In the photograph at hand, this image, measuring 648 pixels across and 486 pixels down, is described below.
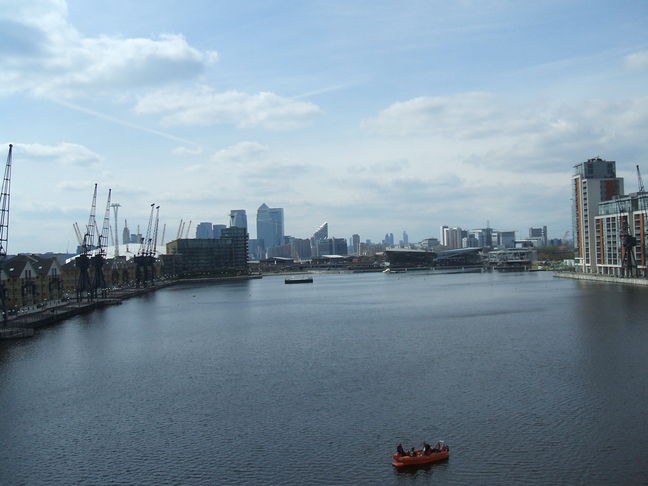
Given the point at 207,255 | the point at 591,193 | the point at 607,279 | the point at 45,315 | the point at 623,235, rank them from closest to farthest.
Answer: the point at 45,315 → the point at 623,235 → the point at 607,279 → the point at 591,193 → the point at 207,255

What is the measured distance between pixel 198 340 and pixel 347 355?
1180cm

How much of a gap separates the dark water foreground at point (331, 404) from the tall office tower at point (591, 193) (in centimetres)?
4882

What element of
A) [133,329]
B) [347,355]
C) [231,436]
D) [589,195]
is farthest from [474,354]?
[589,195]

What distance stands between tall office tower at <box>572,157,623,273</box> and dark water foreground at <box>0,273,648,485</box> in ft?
160

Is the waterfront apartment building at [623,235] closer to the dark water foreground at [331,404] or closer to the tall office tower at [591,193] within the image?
the tall office tower at [591,193]

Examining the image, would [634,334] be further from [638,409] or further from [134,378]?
[134,378]

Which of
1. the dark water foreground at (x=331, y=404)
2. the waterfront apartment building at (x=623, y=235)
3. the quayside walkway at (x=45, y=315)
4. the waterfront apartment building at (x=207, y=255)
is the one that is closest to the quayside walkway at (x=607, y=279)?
the waterfront apartment building at (x=623, y=235)

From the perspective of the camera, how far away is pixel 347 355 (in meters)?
30.3

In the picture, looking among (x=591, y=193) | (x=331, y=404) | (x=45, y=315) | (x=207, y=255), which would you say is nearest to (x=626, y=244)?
(x=591, y=193)

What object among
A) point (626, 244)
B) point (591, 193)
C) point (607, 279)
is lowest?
point (607, 279)

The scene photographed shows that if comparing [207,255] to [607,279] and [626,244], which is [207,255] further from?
[626,244]

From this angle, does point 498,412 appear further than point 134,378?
No

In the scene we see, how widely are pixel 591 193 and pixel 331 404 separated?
247 feet

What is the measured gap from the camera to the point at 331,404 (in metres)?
21.0
